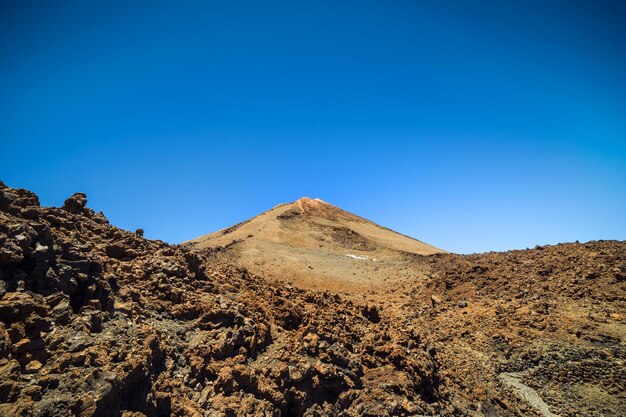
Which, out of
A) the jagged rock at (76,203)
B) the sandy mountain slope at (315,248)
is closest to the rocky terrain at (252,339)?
the jagged rock at (76,203)

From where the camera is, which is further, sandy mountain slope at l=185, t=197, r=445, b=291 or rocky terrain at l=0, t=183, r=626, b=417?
sandy mountain slope at l=185, t=197, r=445, b=291

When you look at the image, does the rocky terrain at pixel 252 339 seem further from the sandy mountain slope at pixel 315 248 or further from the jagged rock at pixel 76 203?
the sandy mountain slope at pixel 315 248

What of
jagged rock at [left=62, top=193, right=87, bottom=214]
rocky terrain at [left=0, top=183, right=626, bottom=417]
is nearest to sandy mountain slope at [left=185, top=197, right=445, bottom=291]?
rocky terrain at [left=0, top=183, right=626, bottom=417]

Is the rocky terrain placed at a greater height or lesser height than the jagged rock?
lesser

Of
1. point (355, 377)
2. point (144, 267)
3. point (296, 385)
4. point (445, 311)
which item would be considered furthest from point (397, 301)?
point (144, 267)

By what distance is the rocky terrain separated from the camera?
643 cm

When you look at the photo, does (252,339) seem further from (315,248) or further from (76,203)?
(315,248)

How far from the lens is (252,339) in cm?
998

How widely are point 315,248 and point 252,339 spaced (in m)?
25.0

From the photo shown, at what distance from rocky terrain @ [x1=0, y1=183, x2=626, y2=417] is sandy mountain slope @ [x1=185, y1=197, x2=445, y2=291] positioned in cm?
865

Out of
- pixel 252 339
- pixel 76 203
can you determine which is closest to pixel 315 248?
pixel 76 203

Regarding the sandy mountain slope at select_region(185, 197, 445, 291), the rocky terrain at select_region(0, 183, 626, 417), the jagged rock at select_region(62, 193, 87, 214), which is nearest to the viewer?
the rocky terrain at select_region(0, 183, 626, 417)

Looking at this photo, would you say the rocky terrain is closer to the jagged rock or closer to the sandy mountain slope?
the jagged rock

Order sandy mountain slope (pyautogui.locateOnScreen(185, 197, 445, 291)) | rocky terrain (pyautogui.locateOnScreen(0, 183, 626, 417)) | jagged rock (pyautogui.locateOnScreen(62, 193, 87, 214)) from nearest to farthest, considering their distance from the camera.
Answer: rocky terrain (pyautogui.locateOnScreen(0, 183, 626, 417)) → jagged rock (pyautogui.locateOnScreen(62, 193, 87, 214)) → sandy mountain slope (pyautogui.locateOnScreen(185, 197, 445, 291))
